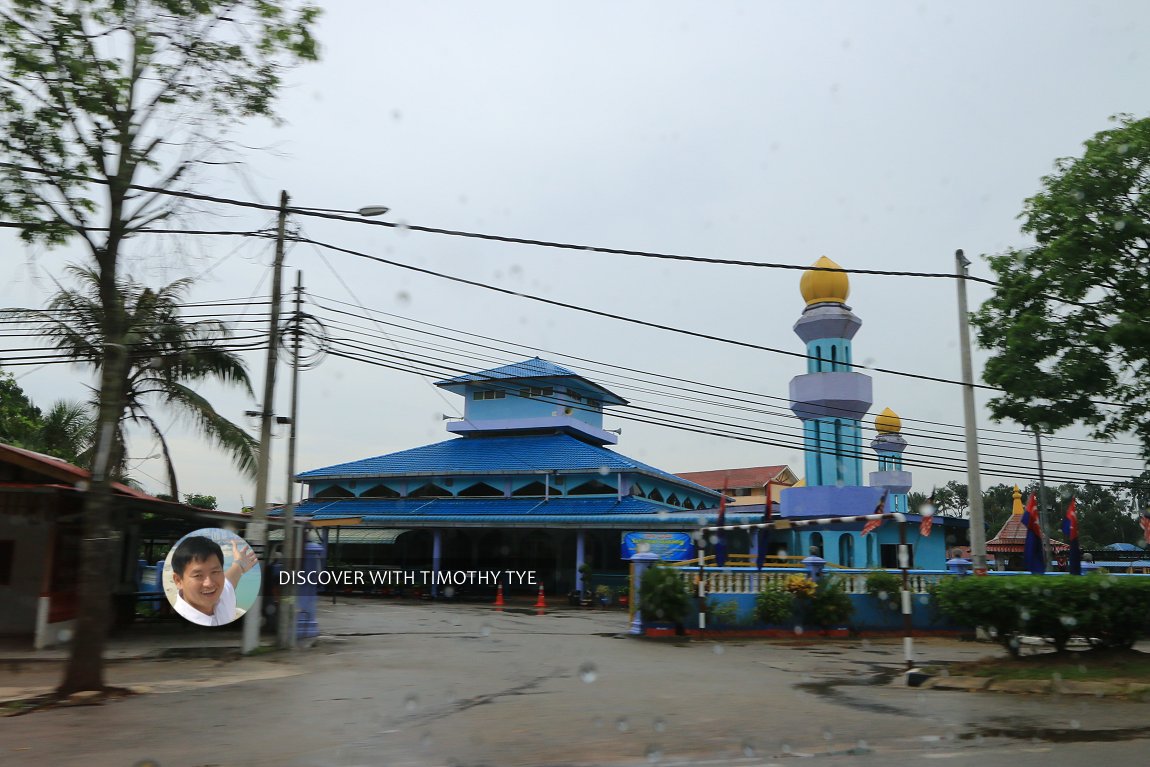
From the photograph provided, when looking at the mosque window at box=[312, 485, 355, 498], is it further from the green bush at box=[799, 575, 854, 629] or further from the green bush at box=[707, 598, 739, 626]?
the green bush at box=[799, 575, 854, 629]

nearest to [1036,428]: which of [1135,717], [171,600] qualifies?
[1135,717]

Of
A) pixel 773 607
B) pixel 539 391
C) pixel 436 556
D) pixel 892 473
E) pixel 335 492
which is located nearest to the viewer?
pixel 773 607

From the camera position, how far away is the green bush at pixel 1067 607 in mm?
12078

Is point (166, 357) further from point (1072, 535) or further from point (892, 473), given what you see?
point (892, 473)

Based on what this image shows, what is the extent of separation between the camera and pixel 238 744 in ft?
25.9

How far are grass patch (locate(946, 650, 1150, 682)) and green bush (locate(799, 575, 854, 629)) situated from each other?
22.1 feet

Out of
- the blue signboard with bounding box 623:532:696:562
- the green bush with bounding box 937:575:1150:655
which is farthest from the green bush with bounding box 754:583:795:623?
the blue signboard with bounding box 623:532:696:562

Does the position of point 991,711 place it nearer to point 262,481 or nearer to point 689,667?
point 689,667

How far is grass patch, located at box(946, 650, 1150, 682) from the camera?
11.5 m

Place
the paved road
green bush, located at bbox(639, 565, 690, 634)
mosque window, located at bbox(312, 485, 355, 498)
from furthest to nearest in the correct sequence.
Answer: mosque window, located at bbox(312, 485, 355, 498)
green bush, located at bbox(639, 565, 690, 634)
the paved road

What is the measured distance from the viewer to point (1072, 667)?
1202 cm

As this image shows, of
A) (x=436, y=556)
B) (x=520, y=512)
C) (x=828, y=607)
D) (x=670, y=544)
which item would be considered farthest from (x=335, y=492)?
(x=828, y=607)

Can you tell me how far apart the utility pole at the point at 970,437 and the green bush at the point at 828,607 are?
323cm

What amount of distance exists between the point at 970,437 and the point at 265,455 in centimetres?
1372
